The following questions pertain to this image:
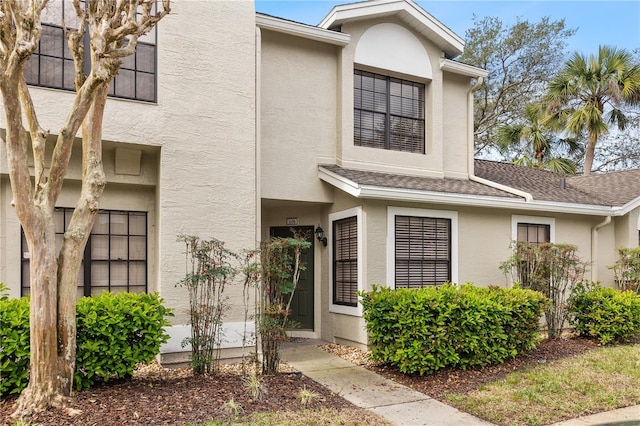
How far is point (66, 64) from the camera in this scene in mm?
7105

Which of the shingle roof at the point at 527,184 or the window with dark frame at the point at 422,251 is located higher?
the shingle roof at the point at 527,184

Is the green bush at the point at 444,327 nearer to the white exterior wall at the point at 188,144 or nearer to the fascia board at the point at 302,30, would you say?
the white exterior wall at the point at 188,144

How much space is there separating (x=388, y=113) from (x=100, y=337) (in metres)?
7.35

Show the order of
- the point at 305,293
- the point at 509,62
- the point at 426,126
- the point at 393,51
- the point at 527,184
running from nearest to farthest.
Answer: the point at 305,293, the point at 393,51, the point at 426,126, the point at 527,184, the point at 509,62

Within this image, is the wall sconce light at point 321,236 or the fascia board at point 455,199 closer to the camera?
the fascia board at point 455,199

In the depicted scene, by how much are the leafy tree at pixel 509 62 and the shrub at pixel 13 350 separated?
22048mm

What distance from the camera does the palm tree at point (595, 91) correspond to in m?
16.0

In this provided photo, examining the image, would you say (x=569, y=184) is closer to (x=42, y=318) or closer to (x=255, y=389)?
(x=255, y=389)

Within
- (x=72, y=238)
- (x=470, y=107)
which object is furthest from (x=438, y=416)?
(x=470, y=107)

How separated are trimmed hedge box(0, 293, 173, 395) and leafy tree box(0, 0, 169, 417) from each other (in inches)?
14.5

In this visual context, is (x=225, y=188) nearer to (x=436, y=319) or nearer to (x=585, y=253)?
(x=436, y=319)

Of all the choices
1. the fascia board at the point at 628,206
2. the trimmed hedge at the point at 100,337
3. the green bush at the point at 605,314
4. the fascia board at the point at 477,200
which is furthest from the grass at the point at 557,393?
the fascia board at the point at 628,206

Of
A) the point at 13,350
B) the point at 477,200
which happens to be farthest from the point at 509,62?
the point at 13,350

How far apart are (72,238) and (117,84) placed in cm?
301
